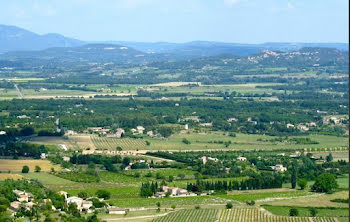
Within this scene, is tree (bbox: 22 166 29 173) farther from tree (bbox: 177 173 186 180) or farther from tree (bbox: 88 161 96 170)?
tree (bbox: 177 173 186 180)

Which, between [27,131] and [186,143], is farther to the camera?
[27,131]

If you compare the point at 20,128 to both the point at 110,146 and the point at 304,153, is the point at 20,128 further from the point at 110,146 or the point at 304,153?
the point at 304,153

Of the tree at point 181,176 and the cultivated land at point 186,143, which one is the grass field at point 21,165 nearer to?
the cultivated land at point 186,143

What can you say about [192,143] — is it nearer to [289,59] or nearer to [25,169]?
[25,169]

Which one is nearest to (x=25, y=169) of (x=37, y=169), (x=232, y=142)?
(x=37, y=169)

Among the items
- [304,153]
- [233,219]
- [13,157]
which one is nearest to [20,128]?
[13,157]

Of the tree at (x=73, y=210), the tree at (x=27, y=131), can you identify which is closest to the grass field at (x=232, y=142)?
the tree at (x=27, y=131)
